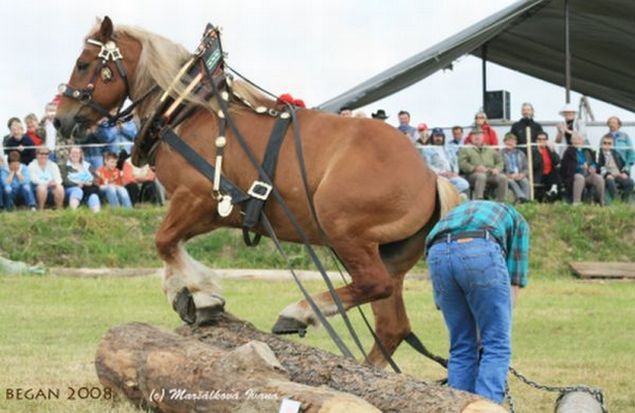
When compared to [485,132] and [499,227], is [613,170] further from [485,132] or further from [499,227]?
[499,227]

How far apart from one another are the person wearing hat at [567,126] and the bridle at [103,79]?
530 inches

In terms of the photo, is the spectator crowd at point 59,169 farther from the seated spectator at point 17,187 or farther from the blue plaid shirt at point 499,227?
the blue plaid shirt at point 499,227

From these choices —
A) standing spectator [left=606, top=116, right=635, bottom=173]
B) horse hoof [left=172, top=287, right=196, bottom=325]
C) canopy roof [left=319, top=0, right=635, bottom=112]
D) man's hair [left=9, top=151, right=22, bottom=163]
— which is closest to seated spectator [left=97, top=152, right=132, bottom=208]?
man's hair [left=9, top=151, right=22, bottom=163]

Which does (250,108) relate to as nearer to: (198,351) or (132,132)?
(198,351)

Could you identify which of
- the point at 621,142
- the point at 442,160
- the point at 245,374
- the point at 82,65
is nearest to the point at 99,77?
the point at 82,65

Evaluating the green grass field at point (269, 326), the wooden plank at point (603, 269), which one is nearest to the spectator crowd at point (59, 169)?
the green grass field at point (269, 326)

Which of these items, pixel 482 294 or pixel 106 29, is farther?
pixel 106 29

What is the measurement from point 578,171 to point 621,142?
95cm

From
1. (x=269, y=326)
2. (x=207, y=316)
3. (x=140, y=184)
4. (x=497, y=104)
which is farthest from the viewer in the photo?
(x=497, y=104)

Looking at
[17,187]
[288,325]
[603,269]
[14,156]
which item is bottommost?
[603,269]

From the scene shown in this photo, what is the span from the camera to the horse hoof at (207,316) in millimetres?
8789

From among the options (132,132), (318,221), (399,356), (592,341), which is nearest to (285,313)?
(318,221)

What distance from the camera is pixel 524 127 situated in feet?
73.3

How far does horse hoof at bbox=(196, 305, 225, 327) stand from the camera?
8789 mm
